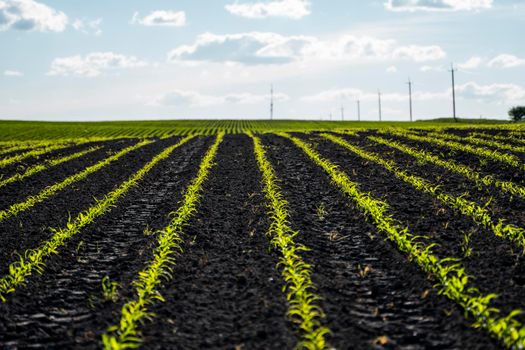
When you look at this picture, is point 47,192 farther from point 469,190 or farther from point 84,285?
point 469,190

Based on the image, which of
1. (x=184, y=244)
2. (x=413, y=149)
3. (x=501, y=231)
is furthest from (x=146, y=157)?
(x=501, y=231)

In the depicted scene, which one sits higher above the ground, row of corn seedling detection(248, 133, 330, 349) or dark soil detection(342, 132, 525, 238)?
dark soil detection(342, 132, 525, 238)

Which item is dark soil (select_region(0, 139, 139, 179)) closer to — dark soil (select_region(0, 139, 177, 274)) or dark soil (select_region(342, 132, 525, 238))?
dark soil (select_region(0, 139, 177, 274))

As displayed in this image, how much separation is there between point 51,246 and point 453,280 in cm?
654

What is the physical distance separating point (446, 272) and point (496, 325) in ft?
5.33

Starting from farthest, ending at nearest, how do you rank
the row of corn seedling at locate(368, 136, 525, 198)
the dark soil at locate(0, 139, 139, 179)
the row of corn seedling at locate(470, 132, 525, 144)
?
the row of corn seedling at locate(470, 132, 525, 144) → the dark soil at locate(0, 139, 139, 179) → the row of corn seedling at locate(368, 136, 525, 198)

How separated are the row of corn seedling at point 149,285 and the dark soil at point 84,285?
6.6 inches

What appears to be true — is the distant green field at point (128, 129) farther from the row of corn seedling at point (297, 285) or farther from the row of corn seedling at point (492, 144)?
the row of corn seedling at point (297, 285)

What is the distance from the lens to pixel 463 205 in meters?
11.2

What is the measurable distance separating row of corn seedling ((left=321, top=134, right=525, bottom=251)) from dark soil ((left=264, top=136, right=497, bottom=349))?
2043mm

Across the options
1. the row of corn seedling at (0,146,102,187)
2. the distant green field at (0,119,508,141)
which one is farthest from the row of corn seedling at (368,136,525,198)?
the distant green field at (0,119,508,141)

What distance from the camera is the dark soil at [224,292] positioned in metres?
5.56

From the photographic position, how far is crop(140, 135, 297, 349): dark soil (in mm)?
5559

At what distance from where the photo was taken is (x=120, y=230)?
414 inches
